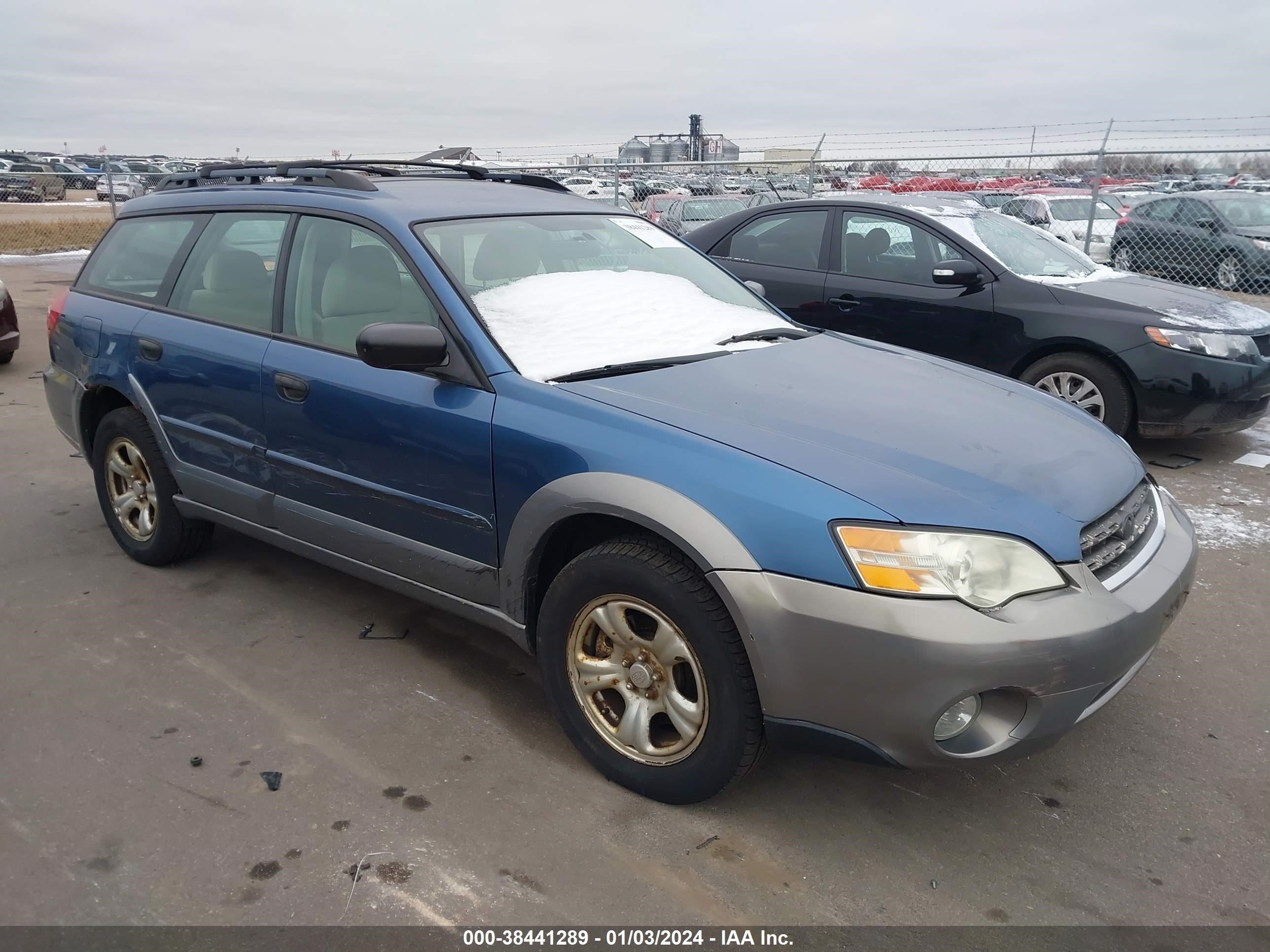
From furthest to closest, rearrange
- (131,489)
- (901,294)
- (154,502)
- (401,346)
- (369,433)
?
(901,294), (131,489), (154,502), (369,433), (401,346)

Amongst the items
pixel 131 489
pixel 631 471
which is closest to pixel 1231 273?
pixel 631 471

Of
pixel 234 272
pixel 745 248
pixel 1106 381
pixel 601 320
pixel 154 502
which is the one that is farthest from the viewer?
pixel 745 248

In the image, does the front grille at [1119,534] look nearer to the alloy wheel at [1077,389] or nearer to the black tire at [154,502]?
the alloy wheel at [1077,389]

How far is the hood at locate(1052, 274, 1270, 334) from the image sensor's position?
19.4 feet

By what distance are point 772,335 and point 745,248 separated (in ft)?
12.5

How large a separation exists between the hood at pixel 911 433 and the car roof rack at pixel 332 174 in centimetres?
154

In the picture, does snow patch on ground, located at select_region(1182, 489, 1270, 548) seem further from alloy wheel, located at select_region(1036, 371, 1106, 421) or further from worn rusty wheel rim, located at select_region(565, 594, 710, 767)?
worn rusty wheel rim, located at select_region(565, 594, 710, 767)

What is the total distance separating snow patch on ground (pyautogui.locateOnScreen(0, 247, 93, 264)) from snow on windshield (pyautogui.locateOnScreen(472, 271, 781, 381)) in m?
16.2

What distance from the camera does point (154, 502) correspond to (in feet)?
14.2

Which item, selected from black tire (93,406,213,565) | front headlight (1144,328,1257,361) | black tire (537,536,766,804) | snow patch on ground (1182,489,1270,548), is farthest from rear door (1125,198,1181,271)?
black tire (537,536,766,804)

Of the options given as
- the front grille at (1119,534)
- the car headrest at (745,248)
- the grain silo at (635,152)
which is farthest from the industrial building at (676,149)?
the front grille at (1119,534)

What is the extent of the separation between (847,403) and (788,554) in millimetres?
759

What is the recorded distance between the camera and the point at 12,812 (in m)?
2.73

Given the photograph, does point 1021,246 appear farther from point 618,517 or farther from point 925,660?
point 925,660
